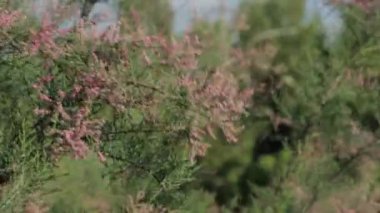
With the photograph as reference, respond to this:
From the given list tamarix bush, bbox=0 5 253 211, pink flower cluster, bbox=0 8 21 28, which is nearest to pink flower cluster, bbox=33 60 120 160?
tamarix bush, bbox=0 5 253 211

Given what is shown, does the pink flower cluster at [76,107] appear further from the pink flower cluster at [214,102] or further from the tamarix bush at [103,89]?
the pink flower cluster at [214,102]

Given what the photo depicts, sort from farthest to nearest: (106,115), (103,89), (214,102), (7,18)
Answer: (106,115) → (214,102) → (103,89) → (7,18)

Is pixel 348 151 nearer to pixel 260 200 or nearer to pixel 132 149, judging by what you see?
pixel 260 200

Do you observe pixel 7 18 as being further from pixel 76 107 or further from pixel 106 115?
pixel 106 115

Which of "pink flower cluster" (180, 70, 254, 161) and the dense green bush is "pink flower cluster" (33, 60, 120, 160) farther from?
"pink flower cluster" (180, 70, 254, 161)

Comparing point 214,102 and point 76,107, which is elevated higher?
point 76,107

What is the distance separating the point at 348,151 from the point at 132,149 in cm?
922

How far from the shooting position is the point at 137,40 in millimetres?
6316

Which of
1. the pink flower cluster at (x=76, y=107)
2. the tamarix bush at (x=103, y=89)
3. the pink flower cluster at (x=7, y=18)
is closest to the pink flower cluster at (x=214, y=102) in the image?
the tamarix bush at (x=103, y=89)

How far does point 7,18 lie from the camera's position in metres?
5.86

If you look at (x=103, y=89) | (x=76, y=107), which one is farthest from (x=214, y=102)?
(x=76, y=107)

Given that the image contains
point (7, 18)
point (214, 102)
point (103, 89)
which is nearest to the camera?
point (7, 18)

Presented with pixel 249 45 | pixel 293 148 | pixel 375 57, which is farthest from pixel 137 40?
pixel 249 45

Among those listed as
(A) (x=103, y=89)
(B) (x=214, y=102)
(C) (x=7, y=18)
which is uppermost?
(C) (x=7, y=18)
